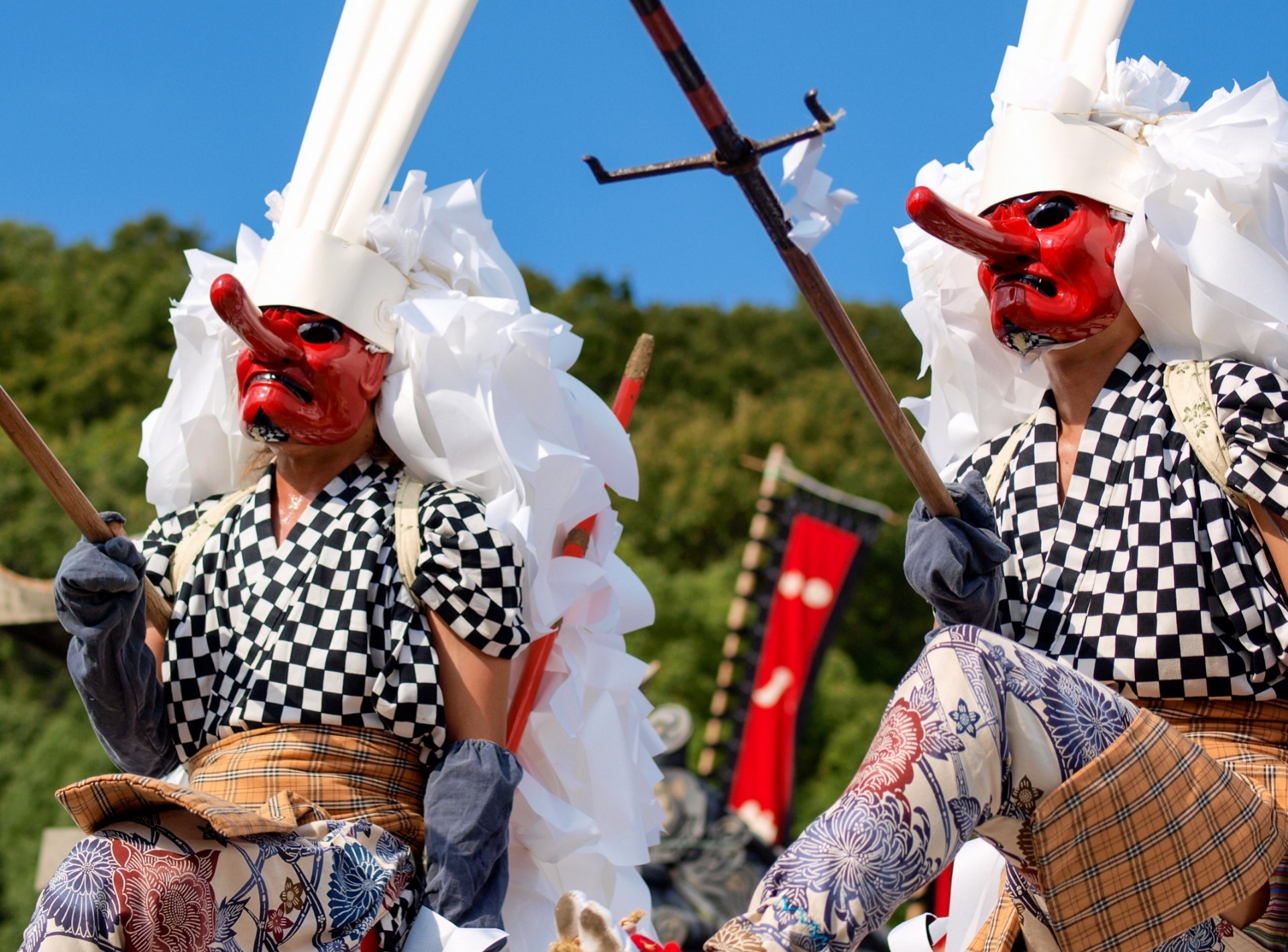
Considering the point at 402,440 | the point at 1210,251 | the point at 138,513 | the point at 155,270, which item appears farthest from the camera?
the point at 155,270

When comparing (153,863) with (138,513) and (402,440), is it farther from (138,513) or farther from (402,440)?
(138,513)

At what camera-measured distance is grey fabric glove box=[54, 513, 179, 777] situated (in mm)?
2633

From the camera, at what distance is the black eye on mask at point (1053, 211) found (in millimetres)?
2568

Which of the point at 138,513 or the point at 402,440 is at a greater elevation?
the point at 138,513

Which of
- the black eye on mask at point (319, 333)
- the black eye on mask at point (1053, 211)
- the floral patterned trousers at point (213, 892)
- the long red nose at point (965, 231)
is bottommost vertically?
the floral patterned trousers at point (213, 892)

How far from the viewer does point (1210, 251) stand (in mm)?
2455

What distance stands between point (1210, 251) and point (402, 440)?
1460mm

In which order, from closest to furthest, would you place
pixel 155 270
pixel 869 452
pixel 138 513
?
1. pixel 138 513
2. pixel 869 452
3. pixel 155 270

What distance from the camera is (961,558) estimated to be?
230cm

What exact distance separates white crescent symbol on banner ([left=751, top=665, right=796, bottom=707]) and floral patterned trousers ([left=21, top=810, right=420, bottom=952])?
9927mm

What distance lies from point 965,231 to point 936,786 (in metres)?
0.92

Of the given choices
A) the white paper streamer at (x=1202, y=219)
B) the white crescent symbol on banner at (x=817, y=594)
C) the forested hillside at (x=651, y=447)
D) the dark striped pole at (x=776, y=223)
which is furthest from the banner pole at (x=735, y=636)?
the dark striped pole at (x=776, y=223)

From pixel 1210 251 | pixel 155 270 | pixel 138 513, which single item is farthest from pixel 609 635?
pixel 155 270

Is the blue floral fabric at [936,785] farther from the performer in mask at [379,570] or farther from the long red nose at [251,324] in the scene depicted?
the long red nose at [251,324]
